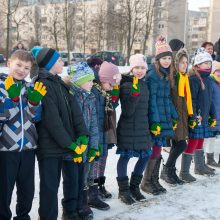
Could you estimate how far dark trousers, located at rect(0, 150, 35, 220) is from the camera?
2.99 m

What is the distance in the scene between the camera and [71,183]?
3.36 meters

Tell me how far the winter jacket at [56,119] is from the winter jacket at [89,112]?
0.20m

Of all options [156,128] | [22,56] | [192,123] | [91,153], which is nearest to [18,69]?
[22,56]

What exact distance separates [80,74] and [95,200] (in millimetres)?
1404

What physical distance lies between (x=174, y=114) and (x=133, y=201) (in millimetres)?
1192

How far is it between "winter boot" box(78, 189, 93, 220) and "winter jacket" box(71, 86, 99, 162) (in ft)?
1.44

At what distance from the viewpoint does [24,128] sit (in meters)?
3.00

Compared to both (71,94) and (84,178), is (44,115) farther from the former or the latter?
(84,178)

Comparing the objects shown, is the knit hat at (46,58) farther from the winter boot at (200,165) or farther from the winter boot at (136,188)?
the winter boot at (200,165)

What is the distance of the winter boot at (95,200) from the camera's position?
12.6ft

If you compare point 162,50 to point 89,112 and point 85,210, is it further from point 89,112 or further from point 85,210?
point 85,210


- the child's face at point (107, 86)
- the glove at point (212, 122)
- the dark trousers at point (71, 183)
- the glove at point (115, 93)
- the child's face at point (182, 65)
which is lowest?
the dark trousers at point (71, 183)

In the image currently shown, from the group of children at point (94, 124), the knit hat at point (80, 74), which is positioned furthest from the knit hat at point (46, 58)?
the knit hat at point (80, 74)

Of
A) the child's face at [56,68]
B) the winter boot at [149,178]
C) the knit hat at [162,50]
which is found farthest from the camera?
the winter boot at [149,178]
